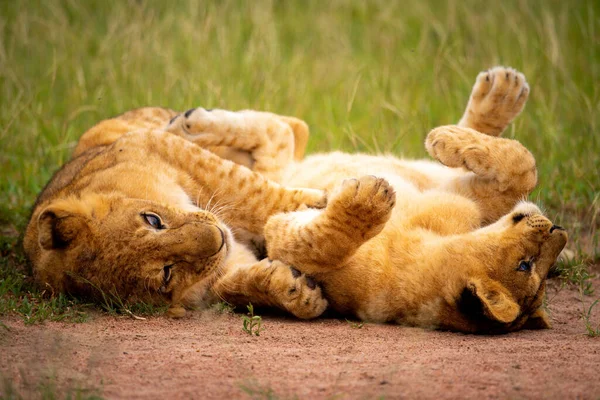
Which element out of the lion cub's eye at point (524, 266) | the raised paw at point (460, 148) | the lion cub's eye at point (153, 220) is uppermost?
the raised paw at point (460, 148)

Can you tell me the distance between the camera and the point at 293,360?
9.40 ft

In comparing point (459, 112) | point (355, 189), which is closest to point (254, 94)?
point (459, 112)

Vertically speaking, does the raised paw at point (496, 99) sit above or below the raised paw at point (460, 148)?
above

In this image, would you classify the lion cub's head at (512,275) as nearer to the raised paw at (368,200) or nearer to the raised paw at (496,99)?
the raised paw at (368,200)

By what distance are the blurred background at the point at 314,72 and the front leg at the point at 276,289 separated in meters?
2.02

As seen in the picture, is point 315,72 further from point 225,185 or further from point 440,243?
point 440,243

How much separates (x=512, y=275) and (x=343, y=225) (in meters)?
0.73

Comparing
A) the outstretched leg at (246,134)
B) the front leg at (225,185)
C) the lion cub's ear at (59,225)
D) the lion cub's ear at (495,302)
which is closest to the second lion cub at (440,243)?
the lion cub's ear at (495,302)

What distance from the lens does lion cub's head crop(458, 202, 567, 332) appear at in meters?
3.23

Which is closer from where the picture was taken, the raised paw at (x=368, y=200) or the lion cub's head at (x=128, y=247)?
the raised paw at (x=368, y=200)

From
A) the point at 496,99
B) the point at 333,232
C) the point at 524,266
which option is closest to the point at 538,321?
the point at 524,266

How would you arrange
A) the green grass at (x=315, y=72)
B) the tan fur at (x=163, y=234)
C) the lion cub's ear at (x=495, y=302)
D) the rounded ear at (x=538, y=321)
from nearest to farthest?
1. the lion cub's ear at (x=495, y=302)
2. the rounded ear at (x=538, y=321)
3. the tan fur at (x=163, y=234)
4. the green grass at (x=315, y=72)

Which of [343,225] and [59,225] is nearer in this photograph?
[343,225]

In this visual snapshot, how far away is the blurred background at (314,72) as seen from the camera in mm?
5898
